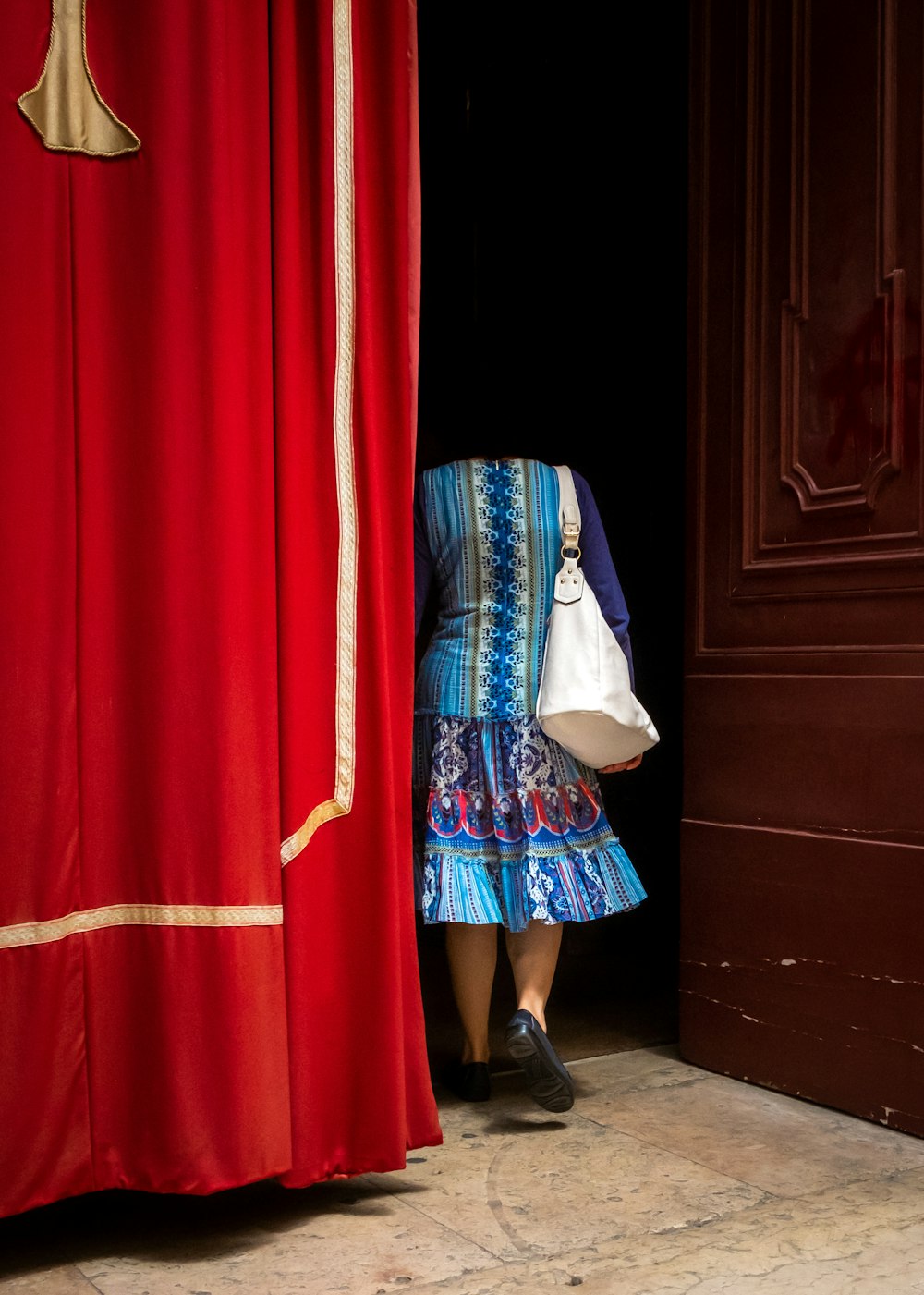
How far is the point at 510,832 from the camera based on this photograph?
9.24ft

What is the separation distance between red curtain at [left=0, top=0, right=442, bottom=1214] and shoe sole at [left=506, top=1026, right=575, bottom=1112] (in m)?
0.31

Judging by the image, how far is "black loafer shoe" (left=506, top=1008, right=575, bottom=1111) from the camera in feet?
8.38

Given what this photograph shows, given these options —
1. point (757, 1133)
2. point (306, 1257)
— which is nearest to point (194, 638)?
point (306, 1257)

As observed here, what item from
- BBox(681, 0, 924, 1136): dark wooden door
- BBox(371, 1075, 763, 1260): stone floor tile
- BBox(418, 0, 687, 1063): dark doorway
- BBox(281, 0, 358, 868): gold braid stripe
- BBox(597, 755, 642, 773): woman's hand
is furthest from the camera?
BBox(418, 0, 687, 1063): dark doorway

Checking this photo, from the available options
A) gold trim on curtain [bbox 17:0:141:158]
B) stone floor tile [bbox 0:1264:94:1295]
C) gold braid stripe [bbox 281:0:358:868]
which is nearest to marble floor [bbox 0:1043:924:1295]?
stone floor tile [bbox 0:1264:94:1295]

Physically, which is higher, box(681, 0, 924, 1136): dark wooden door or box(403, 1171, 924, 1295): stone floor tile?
box(681, 0, 924, 1136): dark wooden door

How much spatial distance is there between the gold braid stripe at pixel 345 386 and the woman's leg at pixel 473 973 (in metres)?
0.69

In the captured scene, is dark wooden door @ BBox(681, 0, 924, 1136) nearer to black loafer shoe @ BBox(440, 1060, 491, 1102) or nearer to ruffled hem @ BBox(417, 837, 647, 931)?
ruffled hem @ BBox(417, 837, 647, 931)

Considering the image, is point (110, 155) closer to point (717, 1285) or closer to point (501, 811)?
point (501, 811)

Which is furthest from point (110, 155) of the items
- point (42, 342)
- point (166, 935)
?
point (166, 935)

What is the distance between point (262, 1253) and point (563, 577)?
4.79 ft

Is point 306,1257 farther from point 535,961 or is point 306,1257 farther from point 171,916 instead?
point 535,961

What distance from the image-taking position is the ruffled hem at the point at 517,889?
273 centimetres

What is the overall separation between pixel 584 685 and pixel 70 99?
4.74 ft
